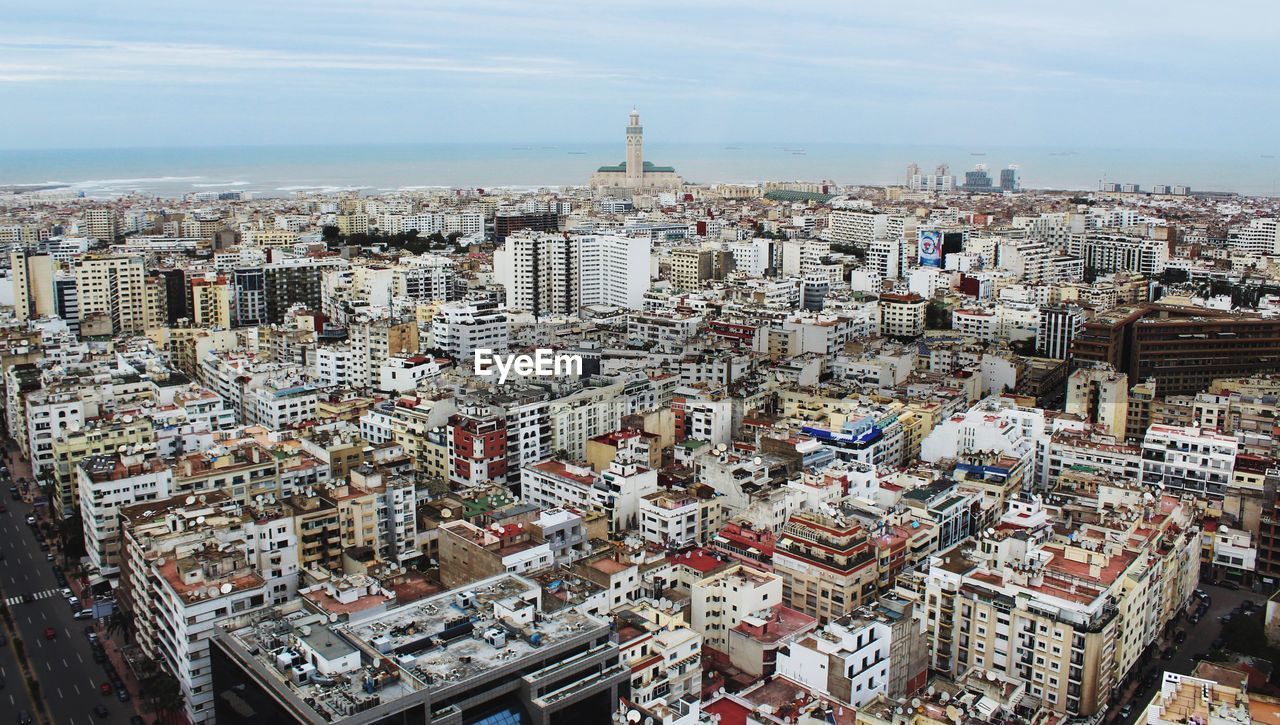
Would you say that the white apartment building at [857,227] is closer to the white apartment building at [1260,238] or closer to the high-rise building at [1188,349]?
the white apartment building at [1260,238]

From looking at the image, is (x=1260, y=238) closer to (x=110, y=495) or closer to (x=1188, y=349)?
(x=1188, y=349)

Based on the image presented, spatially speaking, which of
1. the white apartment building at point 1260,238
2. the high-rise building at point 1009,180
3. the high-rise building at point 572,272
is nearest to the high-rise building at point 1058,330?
the high-rise building at point 572,272

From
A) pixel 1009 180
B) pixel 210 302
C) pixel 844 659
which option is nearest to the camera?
pixel 844 659

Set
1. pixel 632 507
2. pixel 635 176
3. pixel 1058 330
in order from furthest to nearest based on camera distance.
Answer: pixel 635 176 < pixel 1058 330 < pixel 632 507

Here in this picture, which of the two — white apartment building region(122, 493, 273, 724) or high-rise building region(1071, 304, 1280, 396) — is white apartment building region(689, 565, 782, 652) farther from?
high-rise building region(1071, 304, 1280, 396)

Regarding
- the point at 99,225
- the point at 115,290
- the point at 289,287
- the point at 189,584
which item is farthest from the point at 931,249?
the point at 99,225

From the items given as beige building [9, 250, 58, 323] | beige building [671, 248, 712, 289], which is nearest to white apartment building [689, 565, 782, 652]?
beige building [9, 250, 58, 323]

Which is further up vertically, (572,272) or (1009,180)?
(1009,180)
